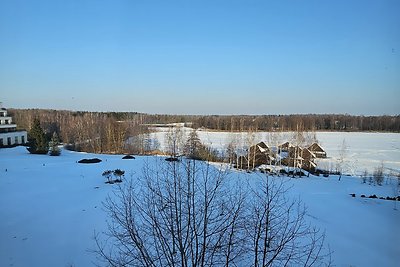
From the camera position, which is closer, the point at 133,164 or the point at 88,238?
the point at 88,238

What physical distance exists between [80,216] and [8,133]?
23.1 m

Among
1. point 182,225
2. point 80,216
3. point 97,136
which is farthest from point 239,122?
point 182,225

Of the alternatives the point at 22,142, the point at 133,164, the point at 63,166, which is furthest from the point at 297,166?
the point at 22,142

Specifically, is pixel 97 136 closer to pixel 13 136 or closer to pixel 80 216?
pixel 13 136

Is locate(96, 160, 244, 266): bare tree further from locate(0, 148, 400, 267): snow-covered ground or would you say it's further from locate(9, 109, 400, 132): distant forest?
locate(9, 109, 400, 132): distant forest

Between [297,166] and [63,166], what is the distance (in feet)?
63.7

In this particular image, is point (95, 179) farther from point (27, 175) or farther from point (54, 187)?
point (27, 175)

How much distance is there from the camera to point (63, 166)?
690 inches

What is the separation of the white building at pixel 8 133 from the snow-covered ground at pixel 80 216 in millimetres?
10312

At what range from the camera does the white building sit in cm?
2631

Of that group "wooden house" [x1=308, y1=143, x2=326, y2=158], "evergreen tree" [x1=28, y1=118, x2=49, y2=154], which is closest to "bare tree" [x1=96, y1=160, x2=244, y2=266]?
"evergreen tree" [x1=28, y1=118, x2=49, y2=154]

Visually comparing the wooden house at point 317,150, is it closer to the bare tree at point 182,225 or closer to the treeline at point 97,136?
the treeline at point 97,136

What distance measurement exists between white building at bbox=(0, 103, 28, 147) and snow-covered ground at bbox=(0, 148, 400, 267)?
10312 millimetres

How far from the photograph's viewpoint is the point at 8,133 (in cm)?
2688
